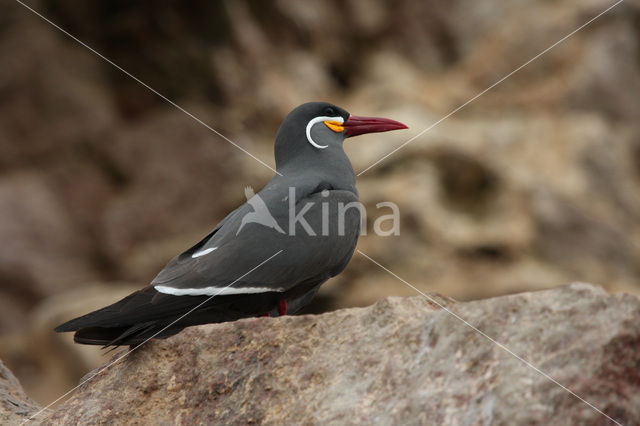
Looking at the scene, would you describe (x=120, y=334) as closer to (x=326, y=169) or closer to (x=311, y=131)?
(x=326, y=169)

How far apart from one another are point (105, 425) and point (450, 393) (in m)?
1.80

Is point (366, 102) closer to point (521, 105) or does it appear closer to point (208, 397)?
point (521, 105)

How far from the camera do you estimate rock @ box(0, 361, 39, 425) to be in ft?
13.4

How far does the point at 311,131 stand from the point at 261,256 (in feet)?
4.35

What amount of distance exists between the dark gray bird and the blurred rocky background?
21.4 ft

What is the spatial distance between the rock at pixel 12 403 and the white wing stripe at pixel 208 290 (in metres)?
1.11

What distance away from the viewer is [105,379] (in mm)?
3982

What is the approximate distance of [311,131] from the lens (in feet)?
16.9

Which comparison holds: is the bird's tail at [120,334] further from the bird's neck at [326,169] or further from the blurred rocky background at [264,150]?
the blurred rocky background at [264,150]

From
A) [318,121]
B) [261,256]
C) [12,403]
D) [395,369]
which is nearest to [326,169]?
[318,121]

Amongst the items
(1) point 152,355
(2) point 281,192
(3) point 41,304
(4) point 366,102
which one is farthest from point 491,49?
(1) point 152,355

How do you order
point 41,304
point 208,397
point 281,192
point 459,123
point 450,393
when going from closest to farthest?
point 450,393 → point 208,397 → point 281,192 → point 41,304 → point 459,123

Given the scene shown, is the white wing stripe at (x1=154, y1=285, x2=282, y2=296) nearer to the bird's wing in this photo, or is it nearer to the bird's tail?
the bird's wing

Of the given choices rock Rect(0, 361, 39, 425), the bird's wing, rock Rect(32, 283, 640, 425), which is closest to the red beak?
the bird's wing
